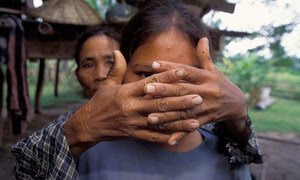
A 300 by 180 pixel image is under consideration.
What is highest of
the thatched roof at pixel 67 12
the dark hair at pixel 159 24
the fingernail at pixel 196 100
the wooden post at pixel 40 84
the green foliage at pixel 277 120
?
the thatched roof at pixel 67 12

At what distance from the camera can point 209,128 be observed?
1.41 meters

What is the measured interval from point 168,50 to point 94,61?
4.28ft

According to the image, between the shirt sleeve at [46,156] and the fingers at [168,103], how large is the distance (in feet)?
1.00

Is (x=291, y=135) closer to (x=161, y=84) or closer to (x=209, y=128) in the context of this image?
(x=209, y=128)

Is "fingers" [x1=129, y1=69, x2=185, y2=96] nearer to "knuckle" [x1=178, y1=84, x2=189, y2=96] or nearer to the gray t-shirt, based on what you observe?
"knuckle" [x1=178, y1=84, x2=189, y2=96]

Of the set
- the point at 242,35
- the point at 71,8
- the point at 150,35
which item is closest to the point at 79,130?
the point at 150,35

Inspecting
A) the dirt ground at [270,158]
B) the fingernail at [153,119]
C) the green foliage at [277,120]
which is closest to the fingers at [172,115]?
the fingernail at [153,119]

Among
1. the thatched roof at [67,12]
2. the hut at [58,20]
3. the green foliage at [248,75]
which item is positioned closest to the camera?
the hut at [58,20]

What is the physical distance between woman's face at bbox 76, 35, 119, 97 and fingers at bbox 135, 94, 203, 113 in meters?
1.40

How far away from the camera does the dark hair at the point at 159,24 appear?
118 cm

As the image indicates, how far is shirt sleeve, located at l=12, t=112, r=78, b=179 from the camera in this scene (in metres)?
0.97

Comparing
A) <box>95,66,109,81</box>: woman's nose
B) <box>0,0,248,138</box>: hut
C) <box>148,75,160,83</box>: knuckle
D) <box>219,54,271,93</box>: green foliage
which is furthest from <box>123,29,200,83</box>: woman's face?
Result: <box>219,54,271,93</box>: green foliage

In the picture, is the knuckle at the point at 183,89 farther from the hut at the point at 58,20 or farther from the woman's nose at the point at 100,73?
the hut at the point at 58,20

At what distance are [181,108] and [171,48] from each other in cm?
33
